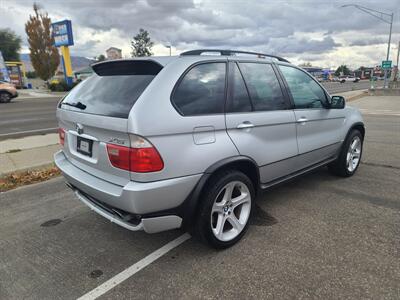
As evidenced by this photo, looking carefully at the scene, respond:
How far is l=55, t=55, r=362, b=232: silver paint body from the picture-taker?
2424 mm

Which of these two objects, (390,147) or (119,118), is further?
(390,147)

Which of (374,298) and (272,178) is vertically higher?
(272,178)

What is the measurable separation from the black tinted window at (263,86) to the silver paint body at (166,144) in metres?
0.09

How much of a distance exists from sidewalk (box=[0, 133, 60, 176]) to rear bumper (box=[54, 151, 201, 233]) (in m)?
3.42

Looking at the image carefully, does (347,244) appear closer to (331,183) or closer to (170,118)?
(331,183)

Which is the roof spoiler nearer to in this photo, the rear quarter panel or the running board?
the rear quarter panel

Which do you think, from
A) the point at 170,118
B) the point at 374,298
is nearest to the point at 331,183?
the point at 374,298

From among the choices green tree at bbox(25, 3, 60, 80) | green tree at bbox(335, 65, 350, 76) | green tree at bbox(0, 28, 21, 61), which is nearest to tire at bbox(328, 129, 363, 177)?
green tree at bbox(25, 3, 60, 80)

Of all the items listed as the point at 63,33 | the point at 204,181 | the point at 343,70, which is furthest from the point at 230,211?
the point at 343,70

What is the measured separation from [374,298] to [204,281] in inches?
50.3

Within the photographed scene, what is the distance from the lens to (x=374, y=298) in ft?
7.61

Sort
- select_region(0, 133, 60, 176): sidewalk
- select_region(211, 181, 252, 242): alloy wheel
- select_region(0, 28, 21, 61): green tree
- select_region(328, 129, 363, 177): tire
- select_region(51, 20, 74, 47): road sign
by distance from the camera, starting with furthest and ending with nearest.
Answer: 1. select_region(0, 28, 21, 61): green tree
2. select_region(51, 20, 74, 47): road sign
3. select_region(0, 133, 60, 176): sidewalk
4. select_region(328, 129, 363, 177): tire
5. select_region(211, 181, 252, 242): alloy wheel

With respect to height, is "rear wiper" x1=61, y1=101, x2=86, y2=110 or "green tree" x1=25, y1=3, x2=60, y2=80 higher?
"green tree" x1=25, y1=3, x2=60, y2=80

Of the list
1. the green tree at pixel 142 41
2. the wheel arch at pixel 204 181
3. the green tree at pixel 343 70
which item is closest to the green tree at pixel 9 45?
the green tree at pixel 142 41
